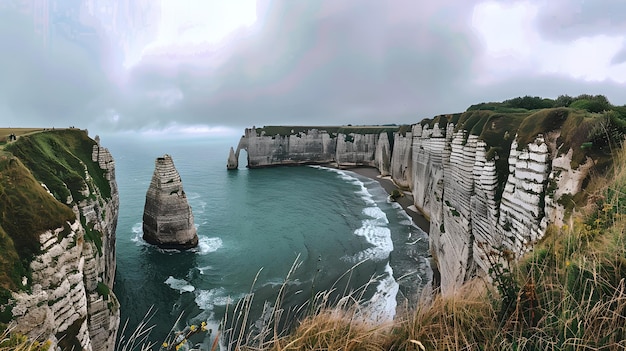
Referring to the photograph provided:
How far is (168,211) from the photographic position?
2459 cm

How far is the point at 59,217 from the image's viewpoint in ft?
31.3

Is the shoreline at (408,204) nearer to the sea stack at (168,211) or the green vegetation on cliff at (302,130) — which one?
the green vegetation on cliff at (302,130)

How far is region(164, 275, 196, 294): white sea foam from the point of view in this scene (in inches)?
771

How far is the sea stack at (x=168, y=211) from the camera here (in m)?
24.5

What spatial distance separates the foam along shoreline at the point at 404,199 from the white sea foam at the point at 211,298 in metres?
19.2

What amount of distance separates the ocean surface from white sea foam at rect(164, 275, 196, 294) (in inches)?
2.5

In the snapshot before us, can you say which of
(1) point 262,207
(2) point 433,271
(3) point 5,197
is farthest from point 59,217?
(1) point 262,207

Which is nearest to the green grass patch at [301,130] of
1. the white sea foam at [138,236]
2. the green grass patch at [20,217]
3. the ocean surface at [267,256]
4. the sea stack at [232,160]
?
the sea stack at [232,160]

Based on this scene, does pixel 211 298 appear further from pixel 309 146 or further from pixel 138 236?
pixel 309 146

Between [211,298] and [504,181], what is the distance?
16.5m

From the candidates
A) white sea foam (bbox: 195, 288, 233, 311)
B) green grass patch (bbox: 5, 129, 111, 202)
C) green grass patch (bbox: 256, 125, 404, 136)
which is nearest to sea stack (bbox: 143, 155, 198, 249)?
green grass patch (bbox: 5, 129, 111, 202)

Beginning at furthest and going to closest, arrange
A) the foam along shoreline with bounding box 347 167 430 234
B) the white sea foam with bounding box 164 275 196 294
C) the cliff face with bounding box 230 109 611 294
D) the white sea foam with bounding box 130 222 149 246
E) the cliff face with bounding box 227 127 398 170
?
Result: the cliff face with bounding box 227 127 398 170 → the foam along shoreline with bounding box 347 167 430 234 → the white sea foam with bounding box 130 222 149 246 → the white sea foam with bounding box 164 275 196 294 → the cliff face with bounding box 230 109 611 294

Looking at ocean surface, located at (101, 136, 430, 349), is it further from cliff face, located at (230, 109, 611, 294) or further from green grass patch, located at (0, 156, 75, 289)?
green grass patch, located at (0, 156, 75, 289)

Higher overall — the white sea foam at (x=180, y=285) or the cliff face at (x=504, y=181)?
the cliff face at (x=504, y=181)
